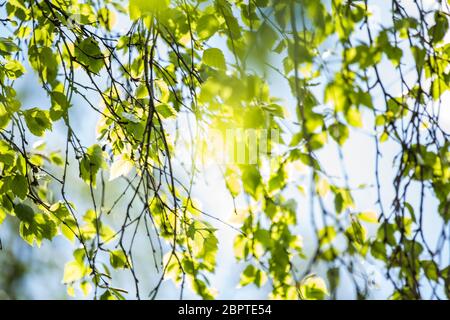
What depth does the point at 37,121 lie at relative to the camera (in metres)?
1.54

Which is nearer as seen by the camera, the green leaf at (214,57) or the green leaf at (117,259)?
the green leaf at (214,57)

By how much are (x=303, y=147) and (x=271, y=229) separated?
406 mm

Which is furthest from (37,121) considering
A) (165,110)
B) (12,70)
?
(165,110)

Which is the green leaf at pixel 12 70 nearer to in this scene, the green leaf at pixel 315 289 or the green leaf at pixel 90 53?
the green leaf at pixel 90 53

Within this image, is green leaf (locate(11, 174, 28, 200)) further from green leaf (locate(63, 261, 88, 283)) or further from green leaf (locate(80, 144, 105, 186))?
green leaf (locate(63, 261, 88, 283))

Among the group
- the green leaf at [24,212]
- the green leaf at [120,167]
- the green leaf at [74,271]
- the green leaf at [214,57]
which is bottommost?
the green leaf at [74,271]

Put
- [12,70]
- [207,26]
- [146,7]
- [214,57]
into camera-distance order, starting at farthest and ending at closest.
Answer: [12,70], [207,26], [214,57], [146,7]

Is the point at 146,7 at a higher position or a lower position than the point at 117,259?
higher

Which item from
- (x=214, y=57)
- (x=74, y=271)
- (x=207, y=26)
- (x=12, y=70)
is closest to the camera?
(x=214, y=57)

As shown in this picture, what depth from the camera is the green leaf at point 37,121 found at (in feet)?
5.04

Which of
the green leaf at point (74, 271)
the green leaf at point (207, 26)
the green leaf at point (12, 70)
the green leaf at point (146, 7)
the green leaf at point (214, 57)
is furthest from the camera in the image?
the green leaf at point (74, 271)

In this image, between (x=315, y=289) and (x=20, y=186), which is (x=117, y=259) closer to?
(x=20, y=186)

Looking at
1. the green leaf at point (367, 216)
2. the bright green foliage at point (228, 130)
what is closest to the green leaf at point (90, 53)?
the bright green foliage at point (228, 130)
